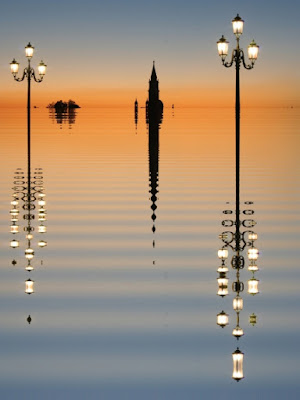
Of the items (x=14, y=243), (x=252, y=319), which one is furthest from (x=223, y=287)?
(x=14, y=243)

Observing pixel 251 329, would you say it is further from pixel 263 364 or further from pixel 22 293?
pixel 22 293

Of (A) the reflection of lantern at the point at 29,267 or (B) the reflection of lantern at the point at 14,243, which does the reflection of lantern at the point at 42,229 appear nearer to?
(B) the reflection of lantern at the point at 14,243

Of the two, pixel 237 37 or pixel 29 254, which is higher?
pixel 237 37

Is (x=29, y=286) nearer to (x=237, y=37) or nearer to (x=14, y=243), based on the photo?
(x=14, y=243)

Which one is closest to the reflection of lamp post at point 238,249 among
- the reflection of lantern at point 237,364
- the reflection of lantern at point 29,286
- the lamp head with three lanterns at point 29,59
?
the reflection of lantern at point 237,364

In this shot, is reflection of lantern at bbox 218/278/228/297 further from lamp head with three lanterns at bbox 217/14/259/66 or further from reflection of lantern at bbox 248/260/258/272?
lamp head with three lanterns at bbox 217/14/259/66

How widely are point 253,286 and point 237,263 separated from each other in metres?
1.70

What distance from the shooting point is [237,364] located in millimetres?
10539

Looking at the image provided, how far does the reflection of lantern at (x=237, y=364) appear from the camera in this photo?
1017 centimetres

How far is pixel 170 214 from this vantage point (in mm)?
22703

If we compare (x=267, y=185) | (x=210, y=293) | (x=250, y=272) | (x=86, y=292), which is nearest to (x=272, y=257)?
(x=250, y=272)

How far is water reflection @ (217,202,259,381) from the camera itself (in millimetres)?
11664

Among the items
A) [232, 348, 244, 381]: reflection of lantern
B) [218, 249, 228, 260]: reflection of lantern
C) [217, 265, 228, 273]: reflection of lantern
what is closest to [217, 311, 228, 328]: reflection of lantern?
[232, 348, 244, 381]: reflection of lantern

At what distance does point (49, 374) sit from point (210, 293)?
4204 mm
